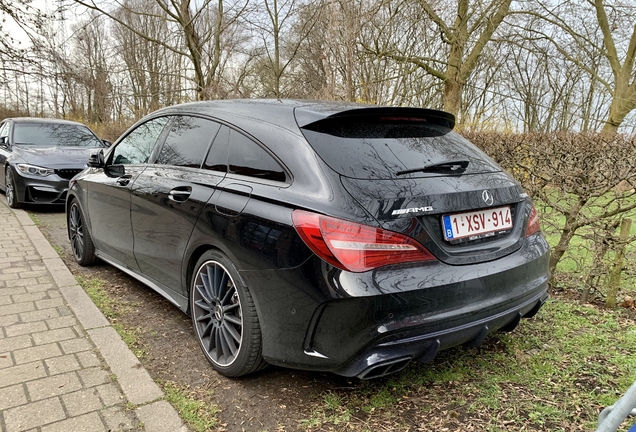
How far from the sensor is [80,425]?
7.23ft

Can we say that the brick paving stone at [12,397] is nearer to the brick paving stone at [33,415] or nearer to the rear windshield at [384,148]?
the brick paving stone at [33,415]

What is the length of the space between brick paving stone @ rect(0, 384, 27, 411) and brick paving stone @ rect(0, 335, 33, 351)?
1.74ft

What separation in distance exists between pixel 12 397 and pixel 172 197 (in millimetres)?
1427

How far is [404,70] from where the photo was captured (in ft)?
34.8

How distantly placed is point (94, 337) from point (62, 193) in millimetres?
5296

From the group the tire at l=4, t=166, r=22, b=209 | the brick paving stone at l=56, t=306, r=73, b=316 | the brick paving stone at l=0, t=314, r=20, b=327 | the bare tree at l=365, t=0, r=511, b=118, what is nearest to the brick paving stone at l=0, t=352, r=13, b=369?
the brick paving stone at l=0, t=314, r=20, b=327

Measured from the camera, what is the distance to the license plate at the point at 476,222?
218cm

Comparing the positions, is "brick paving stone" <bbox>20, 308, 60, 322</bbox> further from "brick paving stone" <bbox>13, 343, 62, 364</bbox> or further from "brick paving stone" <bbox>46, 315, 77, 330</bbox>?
"brick paving stone" <bbox>13, 343, 62, 364</bbox>

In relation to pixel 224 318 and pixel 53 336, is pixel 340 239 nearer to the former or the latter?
pixel 224 318

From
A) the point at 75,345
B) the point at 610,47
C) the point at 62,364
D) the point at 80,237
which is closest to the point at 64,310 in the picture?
the point at 75,345

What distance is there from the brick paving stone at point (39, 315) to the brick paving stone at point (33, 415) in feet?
4.03

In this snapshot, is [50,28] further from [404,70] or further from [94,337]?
[94,337]

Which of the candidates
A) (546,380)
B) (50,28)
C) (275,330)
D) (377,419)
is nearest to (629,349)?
(546,380)

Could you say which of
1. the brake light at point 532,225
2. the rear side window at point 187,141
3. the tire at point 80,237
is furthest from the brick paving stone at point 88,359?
the brake light at point 532,225
